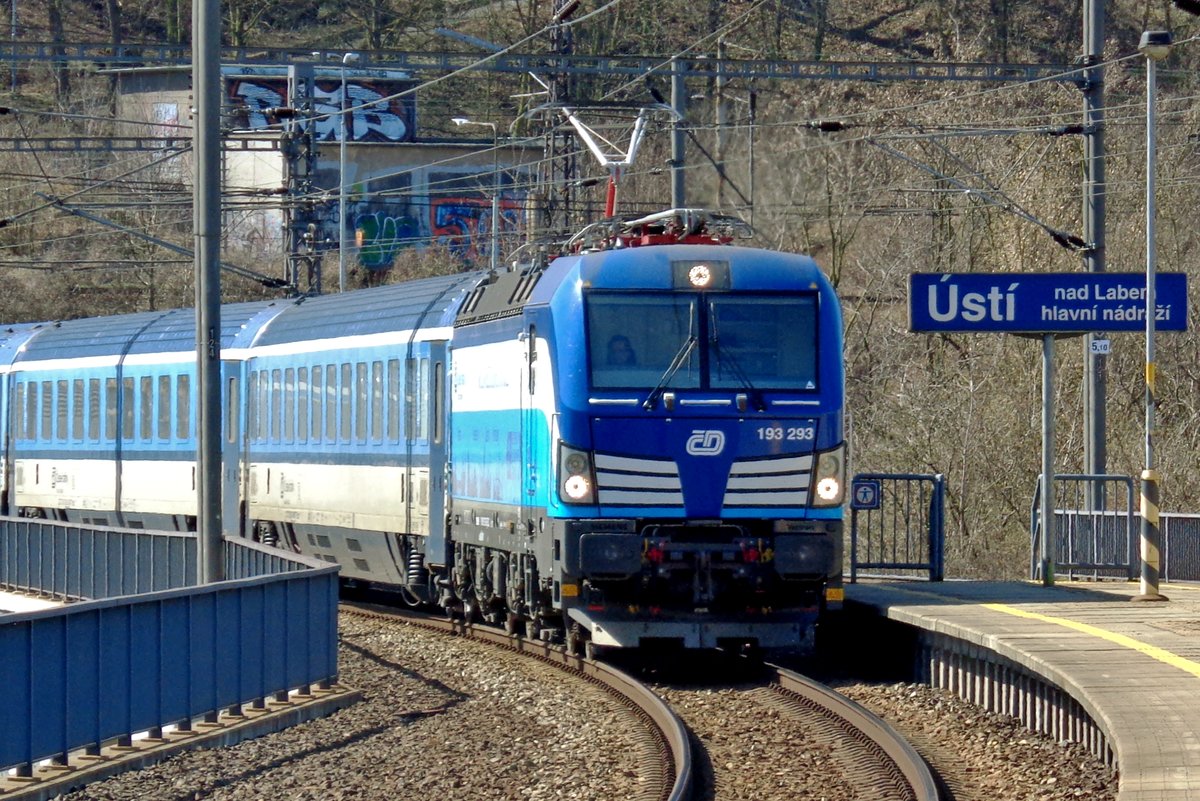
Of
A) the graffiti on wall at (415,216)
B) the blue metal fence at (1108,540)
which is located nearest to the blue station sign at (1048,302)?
the blue metal fence at (1108,540)

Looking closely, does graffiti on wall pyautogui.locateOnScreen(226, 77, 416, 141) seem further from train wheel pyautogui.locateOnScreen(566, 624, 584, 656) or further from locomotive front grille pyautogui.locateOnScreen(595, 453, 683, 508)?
locomotive front grille pyautogui.locateOnScreen(595, 453, 683, 508)

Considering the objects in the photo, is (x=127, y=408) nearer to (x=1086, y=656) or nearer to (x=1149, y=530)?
(x=1149, y=530)

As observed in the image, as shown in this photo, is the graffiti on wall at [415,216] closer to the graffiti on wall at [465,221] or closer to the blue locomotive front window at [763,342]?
the graffiti on wall at [465,221]

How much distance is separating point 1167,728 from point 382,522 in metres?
11.4

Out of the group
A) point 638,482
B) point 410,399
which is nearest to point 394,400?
point 410,399

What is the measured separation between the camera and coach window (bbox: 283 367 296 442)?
22.0m

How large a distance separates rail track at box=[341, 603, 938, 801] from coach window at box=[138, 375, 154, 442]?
38.8 ft

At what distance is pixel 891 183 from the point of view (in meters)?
37.5

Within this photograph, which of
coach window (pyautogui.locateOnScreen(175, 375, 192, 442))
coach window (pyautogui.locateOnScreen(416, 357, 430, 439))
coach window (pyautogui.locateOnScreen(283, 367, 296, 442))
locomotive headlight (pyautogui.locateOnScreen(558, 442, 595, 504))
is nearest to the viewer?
locomotive headlight (pyautogui.locateOnScreen(558, 442, 595, 504))

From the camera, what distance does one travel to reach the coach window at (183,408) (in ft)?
80.1

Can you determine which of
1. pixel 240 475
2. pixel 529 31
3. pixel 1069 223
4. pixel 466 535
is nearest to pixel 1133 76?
pixel 1069 223

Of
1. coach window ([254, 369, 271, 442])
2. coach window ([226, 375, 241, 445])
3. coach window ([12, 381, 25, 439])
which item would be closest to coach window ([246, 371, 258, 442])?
coach window ([254, 369, 271, 442])

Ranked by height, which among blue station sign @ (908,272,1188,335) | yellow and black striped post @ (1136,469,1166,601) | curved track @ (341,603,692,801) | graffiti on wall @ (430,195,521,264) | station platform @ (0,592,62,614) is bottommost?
station platform @ (0,592,62,614)

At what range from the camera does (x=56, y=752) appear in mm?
10578
